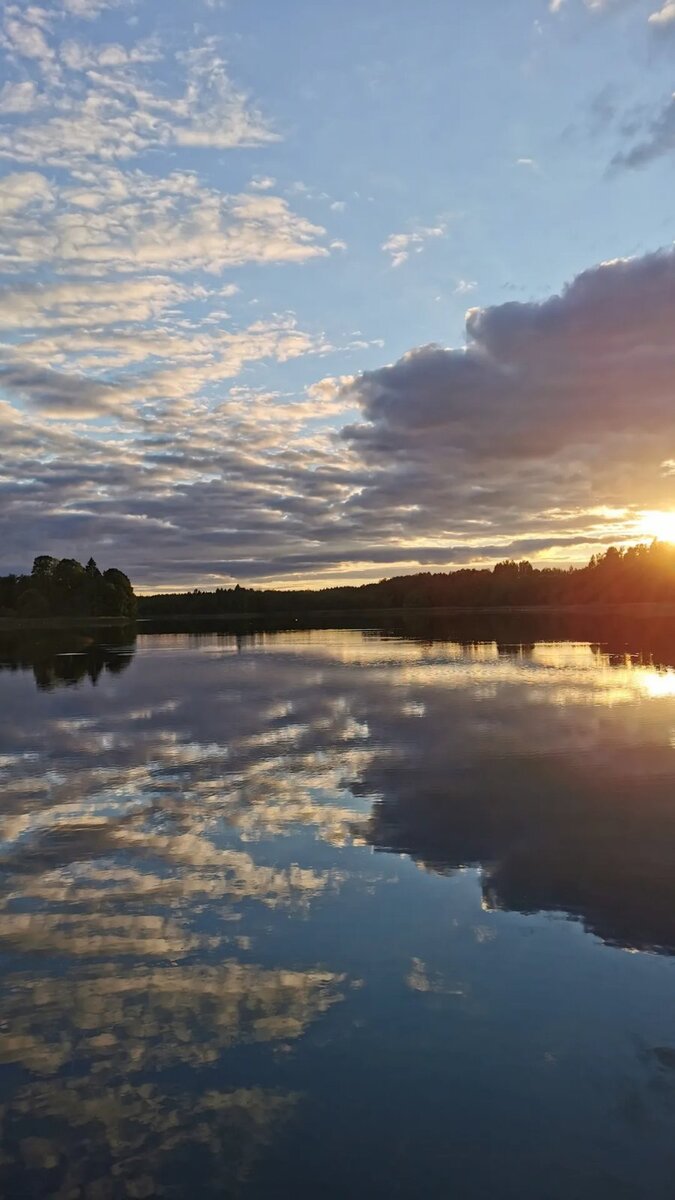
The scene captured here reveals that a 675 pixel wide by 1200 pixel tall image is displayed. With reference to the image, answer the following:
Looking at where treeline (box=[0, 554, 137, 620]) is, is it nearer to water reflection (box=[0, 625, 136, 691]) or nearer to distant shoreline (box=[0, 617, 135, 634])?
distant shoreline (box=[0, 617, 135, 634])

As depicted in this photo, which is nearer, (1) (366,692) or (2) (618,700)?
(2) (618,700)

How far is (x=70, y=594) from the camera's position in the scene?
563ft

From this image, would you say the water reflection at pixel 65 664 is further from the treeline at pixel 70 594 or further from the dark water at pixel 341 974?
the treeline at pixel 70 594

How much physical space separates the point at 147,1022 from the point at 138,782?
1163 centimetres

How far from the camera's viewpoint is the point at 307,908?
1142cm

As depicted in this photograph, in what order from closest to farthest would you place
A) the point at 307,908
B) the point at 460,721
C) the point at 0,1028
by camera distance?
the point at 0,1028, the point at 307,908, the point at 460,721

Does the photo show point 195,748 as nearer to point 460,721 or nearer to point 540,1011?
point 460,721

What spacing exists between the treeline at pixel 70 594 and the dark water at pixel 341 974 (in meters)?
148

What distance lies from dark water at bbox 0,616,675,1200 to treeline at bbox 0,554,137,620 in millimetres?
148065

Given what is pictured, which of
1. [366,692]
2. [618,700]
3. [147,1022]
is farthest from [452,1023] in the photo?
[366,692]

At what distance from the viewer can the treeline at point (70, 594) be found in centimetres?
16562

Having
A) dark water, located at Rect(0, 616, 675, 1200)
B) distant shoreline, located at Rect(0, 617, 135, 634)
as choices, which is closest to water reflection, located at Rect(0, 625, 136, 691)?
dark water, located at Rect(0, 616, 675, 1200)

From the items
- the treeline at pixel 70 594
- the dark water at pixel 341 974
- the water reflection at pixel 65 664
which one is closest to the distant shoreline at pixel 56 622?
the treeline at pixel 70 594

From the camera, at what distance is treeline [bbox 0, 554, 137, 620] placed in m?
166
